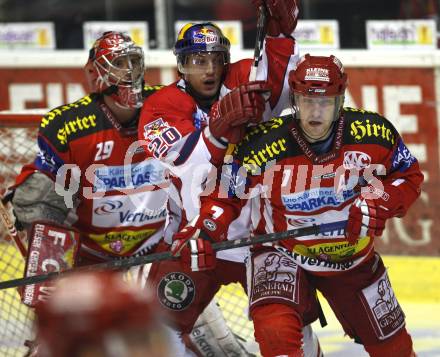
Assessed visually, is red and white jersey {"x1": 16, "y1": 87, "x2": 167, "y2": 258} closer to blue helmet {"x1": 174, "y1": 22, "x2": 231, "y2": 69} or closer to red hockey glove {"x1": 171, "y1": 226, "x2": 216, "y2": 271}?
A: blue helmet {"x1": 174, "y1": 22, "x2": 231, "y2": 69}

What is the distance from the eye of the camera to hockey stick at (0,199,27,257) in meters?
4.45

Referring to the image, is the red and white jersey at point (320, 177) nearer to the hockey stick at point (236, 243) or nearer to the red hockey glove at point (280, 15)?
the hockey stick at point (236, 243)

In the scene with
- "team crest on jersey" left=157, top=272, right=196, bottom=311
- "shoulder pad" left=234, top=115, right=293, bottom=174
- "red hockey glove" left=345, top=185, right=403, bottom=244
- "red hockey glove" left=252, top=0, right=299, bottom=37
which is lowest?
"team crest on jersey" left=157, top=272, right=196, bottom=311

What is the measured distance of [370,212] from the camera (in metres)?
3.32

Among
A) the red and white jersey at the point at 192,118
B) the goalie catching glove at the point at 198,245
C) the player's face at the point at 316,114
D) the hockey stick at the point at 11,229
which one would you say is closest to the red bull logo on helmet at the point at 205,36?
the red and white jersey at the point at 192,118

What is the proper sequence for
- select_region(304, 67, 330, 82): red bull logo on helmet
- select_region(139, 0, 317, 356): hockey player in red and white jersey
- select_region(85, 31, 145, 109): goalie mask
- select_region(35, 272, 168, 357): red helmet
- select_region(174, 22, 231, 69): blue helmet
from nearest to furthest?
1. select_region(35, 272, 168, 357): red helmet
2. select_region(304, 67, 330, 82): red bull logo on helmet
3. select_region(139, 0, 317, 356): hockey player in red and white jersey
4. select_region(174, 22, 231, 69): blue helmet
5. select_region(85, 31, 145, 109): goalie mask

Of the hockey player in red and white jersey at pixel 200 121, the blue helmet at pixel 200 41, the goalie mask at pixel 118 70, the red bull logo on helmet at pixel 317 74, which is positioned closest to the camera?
the red bull logo on helmet at pixel 317 74

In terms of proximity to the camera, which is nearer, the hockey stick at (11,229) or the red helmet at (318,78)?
the red helmet at (318,78)

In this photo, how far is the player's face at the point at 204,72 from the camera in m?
3.79

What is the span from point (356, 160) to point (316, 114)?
0.20 meters

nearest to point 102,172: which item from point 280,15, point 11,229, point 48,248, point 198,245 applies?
point 48,248

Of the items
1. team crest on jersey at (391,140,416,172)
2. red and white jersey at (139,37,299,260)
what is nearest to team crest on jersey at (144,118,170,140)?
red and white jersey at (139,37,299,260)

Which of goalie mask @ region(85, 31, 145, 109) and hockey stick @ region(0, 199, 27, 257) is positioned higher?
goalie mask @ region(85, 31, 145, 109)

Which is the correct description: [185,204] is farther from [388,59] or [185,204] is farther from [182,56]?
[388,59]
